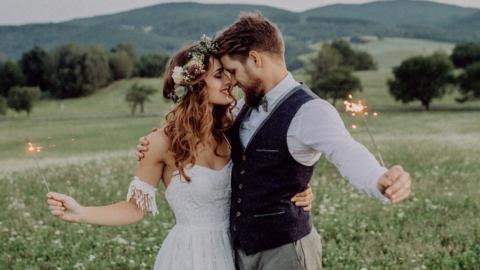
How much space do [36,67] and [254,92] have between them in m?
94.4

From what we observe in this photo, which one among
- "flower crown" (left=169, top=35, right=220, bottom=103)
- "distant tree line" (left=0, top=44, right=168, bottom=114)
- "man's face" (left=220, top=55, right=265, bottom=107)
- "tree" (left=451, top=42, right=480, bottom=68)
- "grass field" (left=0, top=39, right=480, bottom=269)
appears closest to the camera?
"man's face" (left=220, top=55, right=265, bottom=107)

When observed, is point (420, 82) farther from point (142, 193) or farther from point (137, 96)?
point (142, 193)

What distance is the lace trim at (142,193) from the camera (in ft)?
16.6

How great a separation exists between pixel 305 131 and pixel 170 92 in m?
1.21

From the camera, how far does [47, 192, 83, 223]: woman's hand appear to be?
4988 millimetres

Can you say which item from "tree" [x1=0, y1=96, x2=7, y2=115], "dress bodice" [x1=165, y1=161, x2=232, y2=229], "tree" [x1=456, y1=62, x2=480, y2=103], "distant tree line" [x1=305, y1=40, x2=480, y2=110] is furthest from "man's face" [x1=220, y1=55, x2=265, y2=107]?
"tree" [x1=0, y1=96, x2=7, y2=115]

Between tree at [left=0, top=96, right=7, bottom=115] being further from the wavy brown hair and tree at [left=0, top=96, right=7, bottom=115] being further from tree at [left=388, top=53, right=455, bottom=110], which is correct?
the wavy brown hair

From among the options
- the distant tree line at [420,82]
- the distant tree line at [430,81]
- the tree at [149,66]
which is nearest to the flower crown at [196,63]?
the distant tree line at [420,82]

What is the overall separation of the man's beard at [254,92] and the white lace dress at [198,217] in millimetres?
543

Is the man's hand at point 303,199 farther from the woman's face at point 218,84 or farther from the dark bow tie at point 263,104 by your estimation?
the woman's face at point 218,84

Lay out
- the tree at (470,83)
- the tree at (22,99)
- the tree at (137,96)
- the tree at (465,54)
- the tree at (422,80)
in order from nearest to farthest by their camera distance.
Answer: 1. the tree at (470,83)
2. the tree at (422,80)
3. the tree at (137,96)
4. the tree at (22,99)
5. the tree at (465,54)

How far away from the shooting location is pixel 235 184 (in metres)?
4.77

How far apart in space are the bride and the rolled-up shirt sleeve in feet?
2.12

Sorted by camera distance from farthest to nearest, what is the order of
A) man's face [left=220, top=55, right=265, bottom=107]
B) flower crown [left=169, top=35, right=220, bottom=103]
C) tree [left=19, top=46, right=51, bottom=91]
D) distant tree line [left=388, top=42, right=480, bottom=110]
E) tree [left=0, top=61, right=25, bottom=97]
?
1. tree [left=19, top=46, right=51, bottom=91]
2. tree [left=0, top=61, right=25, bottom=97]
3. distant tree line [left=388, top=42, right=480, bottom=110]
4. flower crown [left=169, top=35, right=220, bottom=103]
5. man's face [left=220, top=55, right=265, bottom=107]
